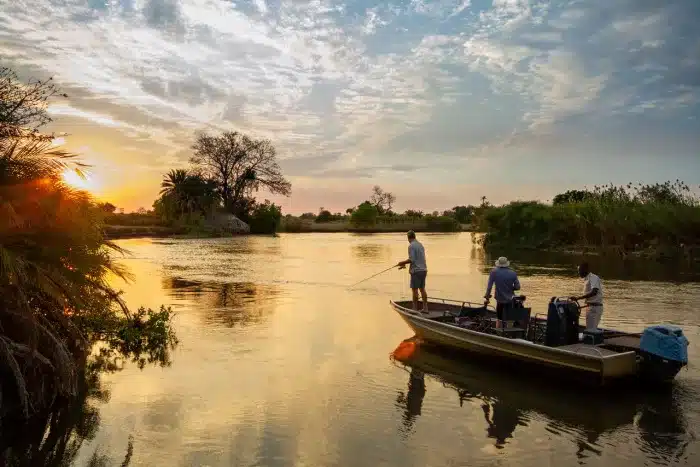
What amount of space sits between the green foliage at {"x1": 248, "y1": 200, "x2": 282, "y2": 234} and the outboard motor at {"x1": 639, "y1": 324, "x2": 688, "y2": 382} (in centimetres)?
7502

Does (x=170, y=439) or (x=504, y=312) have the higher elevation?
(x=504, y=312)

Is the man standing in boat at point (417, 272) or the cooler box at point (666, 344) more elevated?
the man standing in boat at point (417, 272)

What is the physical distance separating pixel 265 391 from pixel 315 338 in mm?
4486

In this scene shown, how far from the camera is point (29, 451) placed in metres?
7.64

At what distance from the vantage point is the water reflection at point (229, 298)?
17.3 metres

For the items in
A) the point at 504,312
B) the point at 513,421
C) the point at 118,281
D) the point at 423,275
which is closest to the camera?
the point at 513,421

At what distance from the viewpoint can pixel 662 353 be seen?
9.98m

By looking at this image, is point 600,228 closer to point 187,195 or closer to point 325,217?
point 187,195

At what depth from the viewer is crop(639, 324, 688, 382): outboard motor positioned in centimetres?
988

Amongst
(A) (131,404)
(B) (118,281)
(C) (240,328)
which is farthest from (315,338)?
(B) (118,281)

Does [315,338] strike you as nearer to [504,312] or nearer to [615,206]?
[504,312]

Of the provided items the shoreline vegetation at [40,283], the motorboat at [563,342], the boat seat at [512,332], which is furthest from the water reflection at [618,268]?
the shoreline vegetation at [40,283]

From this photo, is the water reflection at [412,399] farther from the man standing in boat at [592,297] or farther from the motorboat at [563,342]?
the man standing in boat at [592,297]

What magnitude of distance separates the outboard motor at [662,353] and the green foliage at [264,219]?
75.0m
